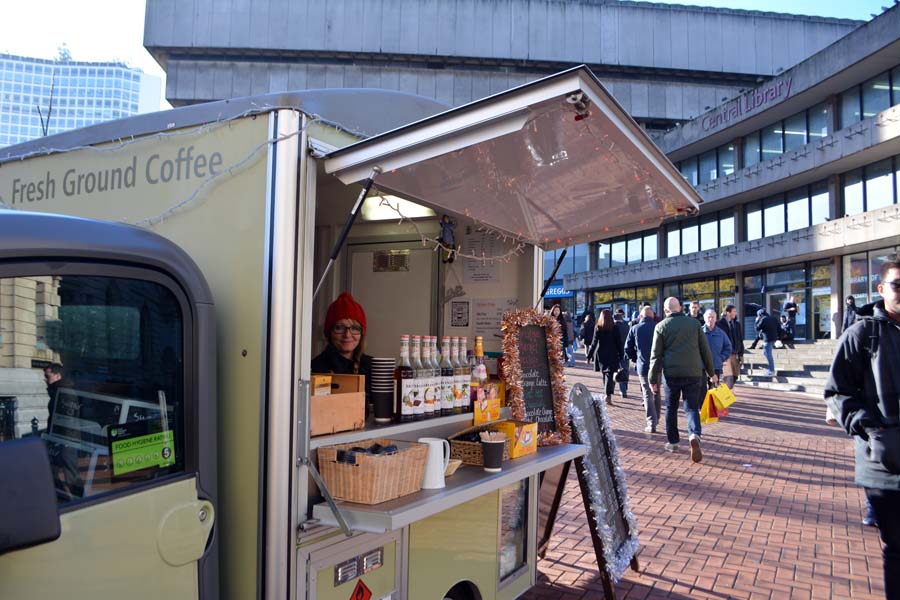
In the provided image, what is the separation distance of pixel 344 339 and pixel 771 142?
2959 centimetres

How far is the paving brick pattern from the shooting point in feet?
14.5

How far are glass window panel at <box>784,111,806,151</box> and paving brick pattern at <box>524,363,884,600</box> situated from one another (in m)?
21.2

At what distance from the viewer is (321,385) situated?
2.60 meters

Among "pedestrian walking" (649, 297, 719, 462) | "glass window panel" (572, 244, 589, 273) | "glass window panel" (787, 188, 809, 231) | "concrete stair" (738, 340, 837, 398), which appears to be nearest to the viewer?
"pedestrian walking" (649, 297, 719, 462)

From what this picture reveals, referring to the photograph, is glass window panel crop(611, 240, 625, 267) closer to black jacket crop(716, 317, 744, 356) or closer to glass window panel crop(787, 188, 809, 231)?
glass window panel crop(787, 188, 809, 231)

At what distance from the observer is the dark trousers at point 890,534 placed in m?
3.15

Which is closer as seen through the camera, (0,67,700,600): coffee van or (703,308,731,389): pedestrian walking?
(0,67,700,600): coffee van

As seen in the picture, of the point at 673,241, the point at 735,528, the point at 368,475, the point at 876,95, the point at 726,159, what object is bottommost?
the point at 735,528

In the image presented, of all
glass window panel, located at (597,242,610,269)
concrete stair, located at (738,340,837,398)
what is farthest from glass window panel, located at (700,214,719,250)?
concrete stair, located at (738,340,837,398)

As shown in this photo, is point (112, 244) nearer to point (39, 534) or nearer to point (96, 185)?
point (39, 534)

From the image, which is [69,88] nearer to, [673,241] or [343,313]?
[343,313]

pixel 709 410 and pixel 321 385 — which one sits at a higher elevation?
pixel 321 385

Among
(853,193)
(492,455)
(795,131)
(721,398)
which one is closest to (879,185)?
(853,193)

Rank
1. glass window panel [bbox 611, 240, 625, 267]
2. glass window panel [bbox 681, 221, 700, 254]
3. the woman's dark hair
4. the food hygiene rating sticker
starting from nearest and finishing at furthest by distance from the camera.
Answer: the food hygiene rating sticker < the woman's dark hair < glass window panel [bbox 681, 221, 700, 254] < glass window panel [bbox 611, 240, 625, 267]
